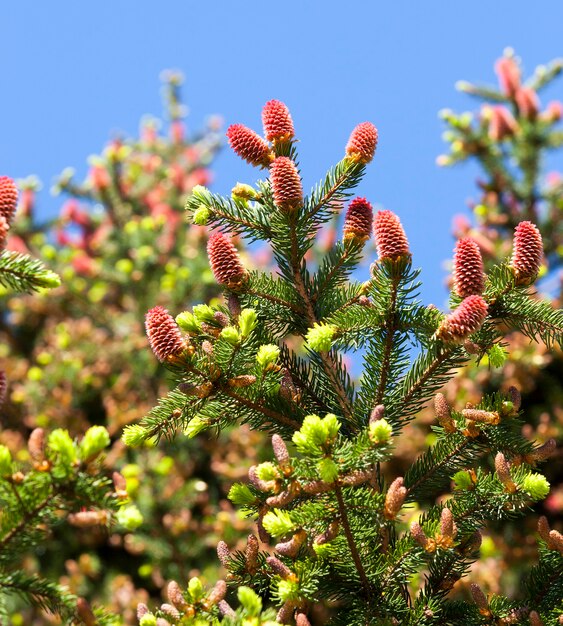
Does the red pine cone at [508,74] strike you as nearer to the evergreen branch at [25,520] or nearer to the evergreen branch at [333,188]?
the evergreen branch at [333,188]

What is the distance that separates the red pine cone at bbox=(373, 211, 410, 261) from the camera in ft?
6.77

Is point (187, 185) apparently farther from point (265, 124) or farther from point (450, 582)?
point (450, 582)

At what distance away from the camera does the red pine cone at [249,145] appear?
2385 millimetres

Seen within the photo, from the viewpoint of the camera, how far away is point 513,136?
253 inches

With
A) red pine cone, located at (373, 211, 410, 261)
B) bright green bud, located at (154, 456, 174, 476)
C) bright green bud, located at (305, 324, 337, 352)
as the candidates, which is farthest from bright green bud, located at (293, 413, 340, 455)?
bright green bud, located at (154, 456, 174, 476)

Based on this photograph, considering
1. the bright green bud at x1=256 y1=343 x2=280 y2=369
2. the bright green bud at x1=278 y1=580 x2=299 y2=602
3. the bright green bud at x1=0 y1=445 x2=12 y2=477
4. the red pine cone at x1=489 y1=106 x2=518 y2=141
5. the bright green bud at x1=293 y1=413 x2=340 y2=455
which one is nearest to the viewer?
the bright green bud at x1=0 y1=445 x2=12 y2=477

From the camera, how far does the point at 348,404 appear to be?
229 cm

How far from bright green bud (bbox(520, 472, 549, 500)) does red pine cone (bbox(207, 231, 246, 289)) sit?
3.35 ft

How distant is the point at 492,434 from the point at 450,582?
0.45 metres

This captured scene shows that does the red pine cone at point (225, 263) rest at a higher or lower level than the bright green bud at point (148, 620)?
higher

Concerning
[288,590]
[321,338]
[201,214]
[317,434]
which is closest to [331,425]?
[317,434]

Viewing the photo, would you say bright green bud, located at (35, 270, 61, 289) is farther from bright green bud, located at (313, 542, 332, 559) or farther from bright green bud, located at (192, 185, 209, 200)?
bright green bud, located at (313, 542, 332, 559)

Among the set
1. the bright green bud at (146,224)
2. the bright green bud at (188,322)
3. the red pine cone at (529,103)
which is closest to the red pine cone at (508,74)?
the red pine cone at (529,103)

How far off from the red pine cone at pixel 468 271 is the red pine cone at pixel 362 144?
438 mm
